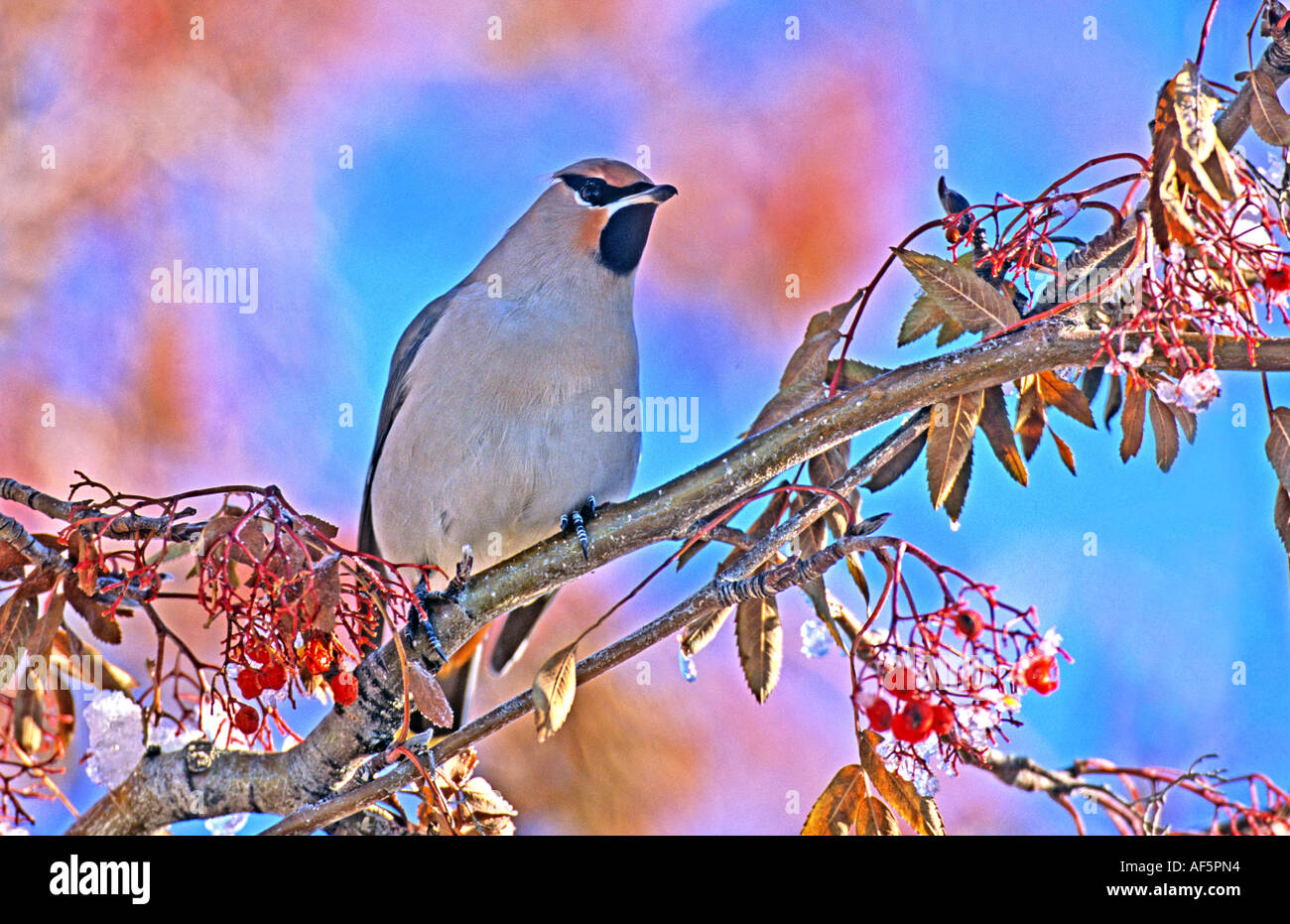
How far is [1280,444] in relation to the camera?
1.17 meters

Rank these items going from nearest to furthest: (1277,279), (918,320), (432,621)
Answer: (1277,279) → (918,320) → (432,621)

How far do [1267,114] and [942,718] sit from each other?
2.09 feet

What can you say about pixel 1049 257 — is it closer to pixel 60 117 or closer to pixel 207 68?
pixel 207 68

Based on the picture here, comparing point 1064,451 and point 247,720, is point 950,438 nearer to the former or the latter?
point 1064,451

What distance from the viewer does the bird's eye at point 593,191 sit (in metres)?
2.24

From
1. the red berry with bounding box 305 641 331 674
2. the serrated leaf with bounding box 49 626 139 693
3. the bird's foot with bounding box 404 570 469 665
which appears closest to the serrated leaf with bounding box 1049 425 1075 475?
the bird's foot with bounding box 404 570 469 665

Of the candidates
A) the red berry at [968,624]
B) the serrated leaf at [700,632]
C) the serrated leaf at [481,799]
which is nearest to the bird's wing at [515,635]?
the serrated leaf at [481,799]

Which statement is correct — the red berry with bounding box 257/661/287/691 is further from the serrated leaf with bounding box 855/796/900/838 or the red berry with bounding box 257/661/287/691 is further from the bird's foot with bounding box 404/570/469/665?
the serrated leaf with bounding box 855/796/900/838

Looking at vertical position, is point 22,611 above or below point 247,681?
above

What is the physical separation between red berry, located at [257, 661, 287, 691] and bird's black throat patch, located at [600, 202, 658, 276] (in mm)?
1236

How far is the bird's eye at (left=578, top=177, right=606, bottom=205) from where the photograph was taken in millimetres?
2240

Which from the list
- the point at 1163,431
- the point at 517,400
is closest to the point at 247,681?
the point at 517,400

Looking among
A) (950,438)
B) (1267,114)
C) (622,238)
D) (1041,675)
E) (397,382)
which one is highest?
(622,238)
